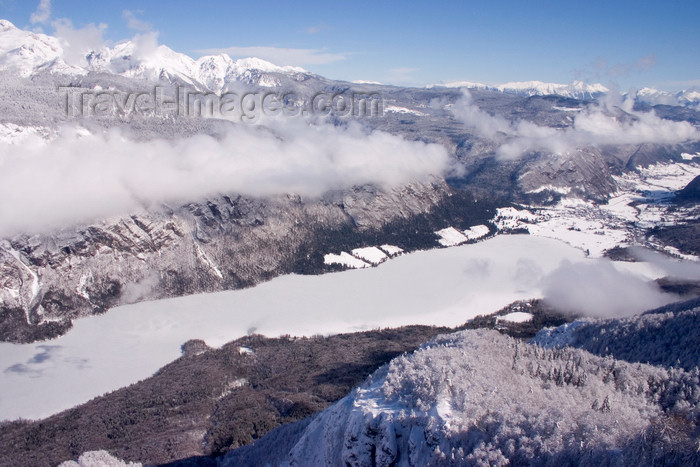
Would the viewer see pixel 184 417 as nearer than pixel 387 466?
No

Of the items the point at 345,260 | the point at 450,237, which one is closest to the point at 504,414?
the point at 345,260

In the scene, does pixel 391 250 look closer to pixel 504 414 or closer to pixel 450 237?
pixel 450 237

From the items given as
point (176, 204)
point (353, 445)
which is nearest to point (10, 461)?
point (353, 445)

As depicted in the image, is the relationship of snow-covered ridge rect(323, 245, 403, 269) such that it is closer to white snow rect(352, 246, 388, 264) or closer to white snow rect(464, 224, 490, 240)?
white snow rect(352, 246, 388, 264)

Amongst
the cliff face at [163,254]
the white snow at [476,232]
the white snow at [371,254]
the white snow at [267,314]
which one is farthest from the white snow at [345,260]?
the white snow at [476,232]

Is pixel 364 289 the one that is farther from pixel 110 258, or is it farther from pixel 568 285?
pixel 110 258

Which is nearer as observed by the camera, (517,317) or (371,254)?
(517,317)
